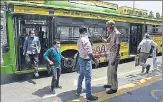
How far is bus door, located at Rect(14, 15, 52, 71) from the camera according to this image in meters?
8.44

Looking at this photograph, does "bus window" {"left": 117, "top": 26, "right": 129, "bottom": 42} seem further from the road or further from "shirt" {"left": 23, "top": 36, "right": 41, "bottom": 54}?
"shirt" {"left": 23, "top": 36, "right": 41, "bottom": 54}

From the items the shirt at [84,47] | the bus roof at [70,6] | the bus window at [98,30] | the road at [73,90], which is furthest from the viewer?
the bus window at [98,30]

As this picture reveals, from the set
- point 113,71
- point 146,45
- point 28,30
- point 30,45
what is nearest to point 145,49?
point 146,45

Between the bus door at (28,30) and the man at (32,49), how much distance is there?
218mm

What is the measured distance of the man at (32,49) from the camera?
847 centimetres

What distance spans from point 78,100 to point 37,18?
A: 408 centimetres

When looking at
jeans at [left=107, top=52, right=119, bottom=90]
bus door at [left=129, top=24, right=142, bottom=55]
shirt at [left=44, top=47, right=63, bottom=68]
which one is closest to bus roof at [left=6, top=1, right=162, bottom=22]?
bus door at [left=129, top=24, right=142, bottom=55]

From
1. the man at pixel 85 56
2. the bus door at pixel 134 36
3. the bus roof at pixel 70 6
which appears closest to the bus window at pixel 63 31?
the bus roof at pixel 70 6

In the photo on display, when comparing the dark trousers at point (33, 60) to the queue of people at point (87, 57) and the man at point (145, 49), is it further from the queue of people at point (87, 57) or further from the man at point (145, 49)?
the man at point (145, 49)

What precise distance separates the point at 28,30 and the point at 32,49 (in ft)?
2.40

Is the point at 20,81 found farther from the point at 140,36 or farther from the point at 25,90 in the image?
the point at 140,36

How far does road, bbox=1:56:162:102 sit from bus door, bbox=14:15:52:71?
800 millimetres

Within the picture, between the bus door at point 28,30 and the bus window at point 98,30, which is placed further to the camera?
the bus window at point 98,30

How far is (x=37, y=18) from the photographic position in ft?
29.2
